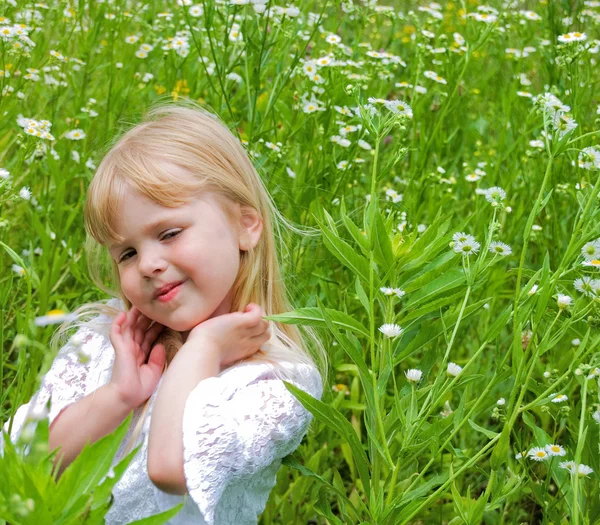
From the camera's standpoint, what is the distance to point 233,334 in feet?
4.73

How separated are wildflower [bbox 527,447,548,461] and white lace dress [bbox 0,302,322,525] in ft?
1.24

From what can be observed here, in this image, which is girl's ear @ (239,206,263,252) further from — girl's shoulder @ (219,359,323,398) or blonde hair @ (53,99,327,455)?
girl's shoulder @ (219,359,323,398)

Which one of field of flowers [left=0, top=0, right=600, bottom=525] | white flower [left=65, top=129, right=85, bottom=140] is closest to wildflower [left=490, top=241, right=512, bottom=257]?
field of flowers [left=0, top=0, right=600, bottom=525]

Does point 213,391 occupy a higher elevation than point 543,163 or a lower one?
higher

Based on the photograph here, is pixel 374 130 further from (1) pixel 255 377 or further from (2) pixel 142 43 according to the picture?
(2) pixel 142 43

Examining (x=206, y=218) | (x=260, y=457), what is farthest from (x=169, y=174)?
(x=260, y=457)

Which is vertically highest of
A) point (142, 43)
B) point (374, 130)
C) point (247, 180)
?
point (374, 130)

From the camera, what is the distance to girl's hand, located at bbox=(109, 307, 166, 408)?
1454mm

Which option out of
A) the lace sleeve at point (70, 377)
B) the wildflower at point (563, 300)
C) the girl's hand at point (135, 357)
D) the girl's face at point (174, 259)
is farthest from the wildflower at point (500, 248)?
the lace sleeve at point (70, 377)

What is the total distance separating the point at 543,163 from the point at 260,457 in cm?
168

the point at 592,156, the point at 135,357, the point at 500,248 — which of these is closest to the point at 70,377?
the point at 135,357

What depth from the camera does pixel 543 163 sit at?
274 cm

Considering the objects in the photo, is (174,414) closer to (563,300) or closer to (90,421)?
(90,421)

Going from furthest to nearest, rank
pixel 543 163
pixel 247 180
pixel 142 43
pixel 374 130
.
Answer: pixel 142 43 < pixel 543 163 < pixel 247 180 < pixel 374 130
